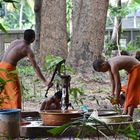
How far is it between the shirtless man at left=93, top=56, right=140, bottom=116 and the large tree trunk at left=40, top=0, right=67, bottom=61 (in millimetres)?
5888

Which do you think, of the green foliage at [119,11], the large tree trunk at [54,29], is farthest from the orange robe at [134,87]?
the green foliage at [119,11]

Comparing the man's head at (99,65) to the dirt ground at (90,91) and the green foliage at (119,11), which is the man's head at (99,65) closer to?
the dirt ground at (90,91)

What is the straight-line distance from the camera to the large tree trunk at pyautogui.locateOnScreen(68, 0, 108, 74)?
12047 millimetres

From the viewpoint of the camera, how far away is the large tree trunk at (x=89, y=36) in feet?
39.5

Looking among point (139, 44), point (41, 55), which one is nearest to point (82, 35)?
point (41, 55)

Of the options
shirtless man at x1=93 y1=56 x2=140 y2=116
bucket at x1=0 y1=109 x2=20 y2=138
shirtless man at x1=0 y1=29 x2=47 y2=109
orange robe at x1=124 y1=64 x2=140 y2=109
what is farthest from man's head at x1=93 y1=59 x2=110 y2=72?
bucket at x1=0 y1=109 x2=20 y2=138

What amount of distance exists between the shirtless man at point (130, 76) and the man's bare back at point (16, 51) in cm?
99

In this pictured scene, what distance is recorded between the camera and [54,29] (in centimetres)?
1272

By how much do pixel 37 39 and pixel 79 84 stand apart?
4.80 m

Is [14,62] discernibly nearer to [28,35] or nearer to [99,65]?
[28,35]

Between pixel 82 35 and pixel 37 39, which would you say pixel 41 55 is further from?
pixel 37 39

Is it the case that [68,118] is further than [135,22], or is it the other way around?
[135,22]

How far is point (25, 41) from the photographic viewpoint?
6348mm

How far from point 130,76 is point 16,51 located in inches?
65.5
